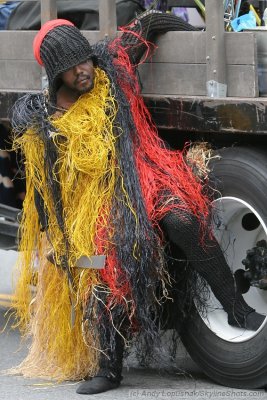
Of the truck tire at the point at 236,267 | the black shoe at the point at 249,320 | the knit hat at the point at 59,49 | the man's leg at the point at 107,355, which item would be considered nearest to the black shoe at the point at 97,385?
the man's leg at the point at 107,355

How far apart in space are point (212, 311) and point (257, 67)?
115 centimetres

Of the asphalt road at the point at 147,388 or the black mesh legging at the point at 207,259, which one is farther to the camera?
the asphalt road at the point at 147,388

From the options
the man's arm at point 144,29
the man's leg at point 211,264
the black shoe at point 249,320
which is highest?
the man's arm at point 144,29

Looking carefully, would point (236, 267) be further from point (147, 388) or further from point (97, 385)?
point (97, 385)

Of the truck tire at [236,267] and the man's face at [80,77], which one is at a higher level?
the man's face at [80,77]

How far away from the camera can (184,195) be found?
16.2 feet

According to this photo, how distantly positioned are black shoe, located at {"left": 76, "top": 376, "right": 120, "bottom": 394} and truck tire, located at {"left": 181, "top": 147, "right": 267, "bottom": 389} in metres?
0.41

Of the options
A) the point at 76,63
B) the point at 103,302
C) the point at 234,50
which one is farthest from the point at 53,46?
the point at 103,302

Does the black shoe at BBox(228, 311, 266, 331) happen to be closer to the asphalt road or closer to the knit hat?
the asphalt road

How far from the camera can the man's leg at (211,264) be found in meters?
4.88

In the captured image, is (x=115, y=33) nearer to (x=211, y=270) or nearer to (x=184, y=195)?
(x=184, y=195)

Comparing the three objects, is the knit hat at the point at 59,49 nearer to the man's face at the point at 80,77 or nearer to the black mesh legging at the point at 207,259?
the man's face at the point at 80,77

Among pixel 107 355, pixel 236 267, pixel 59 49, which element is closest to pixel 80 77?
pixel 59 49

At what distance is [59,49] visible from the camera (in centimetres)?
494
